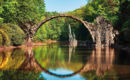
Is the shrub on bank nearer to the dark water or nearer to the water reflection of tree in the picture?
the dark water

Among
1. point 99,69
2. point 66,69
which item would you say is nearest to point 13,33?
point 66,69

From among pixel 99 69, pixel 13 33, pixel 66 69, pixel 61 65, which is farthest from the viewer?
pixel 13 33

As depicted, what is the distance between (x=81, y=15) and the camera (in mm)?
71875

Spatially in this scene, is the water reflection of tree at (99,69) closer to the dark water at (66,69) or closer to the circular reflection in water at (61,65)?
the dark water at (66,69)

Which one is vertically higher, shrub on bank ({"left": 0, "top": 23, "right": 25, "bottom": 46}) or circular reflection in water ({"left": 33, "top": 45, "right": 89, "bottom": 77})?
shrub on bank ({"left": 0, "top": 23, "right": 25, "bottom": 46})

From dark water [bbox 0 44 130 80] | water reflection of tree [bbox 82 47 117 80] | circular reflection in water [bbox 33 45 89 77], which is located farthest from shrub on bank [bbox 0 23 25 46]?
water reflection of tree [bbox 82 47 117 80]

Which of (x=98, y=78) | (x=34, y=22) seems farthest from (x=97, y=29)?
(x=98, y=78)

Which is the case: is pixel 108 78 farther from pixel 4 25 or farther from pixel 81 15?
pixel 81 15

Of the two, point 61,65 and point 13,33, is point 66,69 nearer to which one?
point 61,65

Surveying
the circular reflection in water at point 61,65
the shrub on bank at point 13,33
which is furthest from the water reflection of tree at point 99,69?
the shrub on bank at point 13,33

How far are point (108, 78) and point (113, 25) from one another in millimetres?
39676

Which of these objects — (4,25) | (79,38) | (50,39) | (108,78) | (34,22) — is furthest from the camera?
(50,39)

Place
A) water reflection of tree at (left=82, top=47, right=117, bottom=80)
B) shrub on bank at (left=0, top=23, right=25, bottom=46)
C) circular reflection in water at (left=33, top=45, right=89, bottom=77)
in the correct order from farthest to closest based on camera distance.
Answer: shrub on bank at (left=0, top=23, right=25, bottom=46), circular reflection in water at (left=33, top=45, right=89, bottom=77), water reflection of tree at (left=82, top=47, right=117, bottom=80)

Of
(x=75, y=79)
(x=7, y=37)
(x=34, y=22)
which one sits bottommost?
(x=75, y=79)
